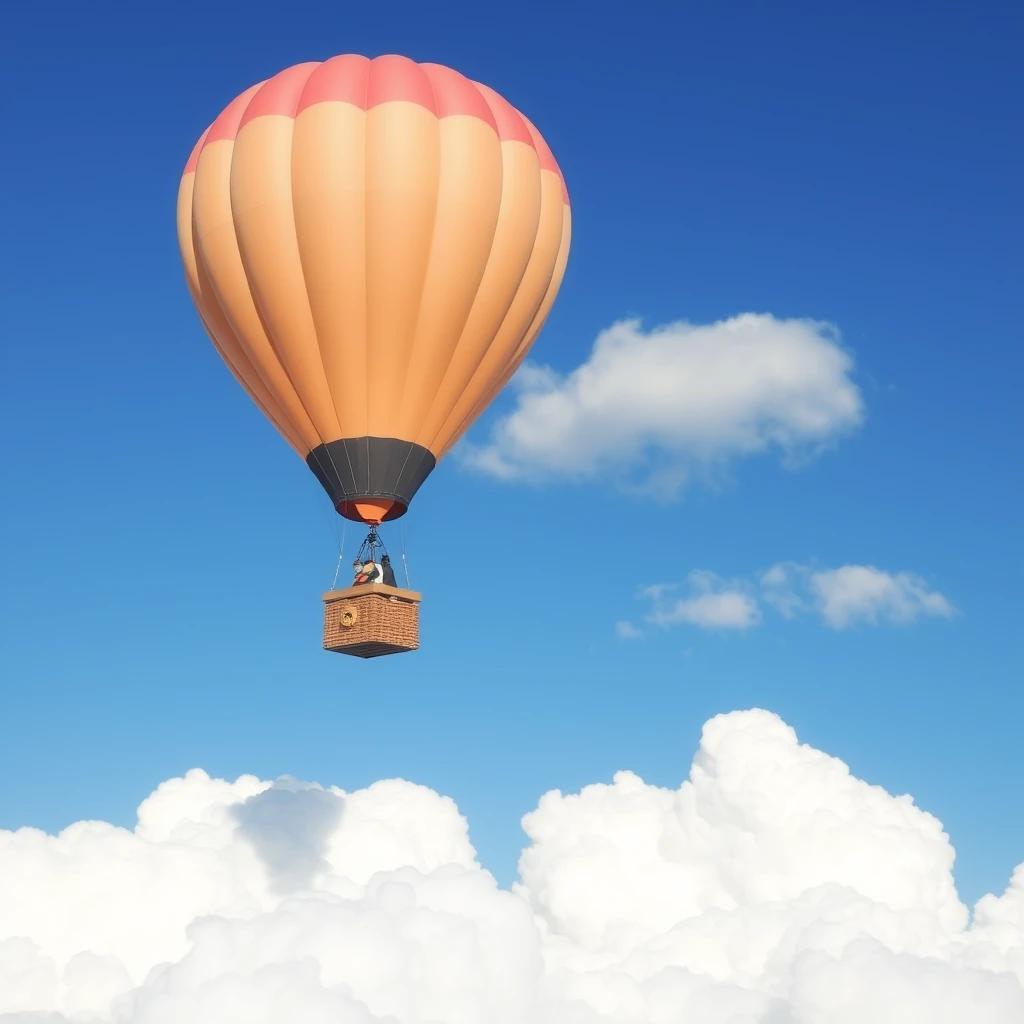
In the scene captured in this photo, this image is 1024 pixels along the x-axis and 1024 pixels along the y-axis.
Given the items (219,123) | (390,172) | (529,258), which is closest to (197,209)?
(219,123)

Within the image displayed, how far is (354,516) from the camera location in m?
37.2

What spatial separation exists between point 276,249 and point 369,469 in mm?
5168

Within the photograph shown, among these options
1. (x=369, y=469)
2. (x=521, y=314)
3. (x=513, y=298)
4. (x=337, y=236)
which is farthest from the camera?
(x=521, y=314)

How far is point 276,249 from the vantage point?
36.2 metres

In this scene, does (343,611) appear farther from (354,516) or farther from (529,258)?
(529,258)

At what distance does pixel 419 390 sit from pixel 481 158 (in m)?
5.28

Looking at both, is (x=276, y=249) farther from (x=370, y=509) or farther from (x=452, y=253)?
(x=370, y=509)

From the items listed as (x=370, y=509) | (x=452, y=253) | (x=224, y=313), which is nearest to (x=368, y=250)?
(x=452, y=253)

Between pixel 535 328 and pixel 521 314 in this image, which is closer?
pixel 521 314

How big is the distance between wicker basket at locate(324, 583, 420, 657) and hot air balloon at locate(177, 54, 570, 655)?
7.53 feet

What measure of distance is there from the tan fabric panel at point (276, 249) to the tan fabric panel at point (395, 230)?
1.17 metres

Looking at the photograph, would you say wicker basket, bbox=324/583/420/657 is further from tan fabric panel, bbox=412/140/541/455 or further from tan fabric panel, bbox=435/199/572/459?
tan fabric panel, bbox=435/199/572/459

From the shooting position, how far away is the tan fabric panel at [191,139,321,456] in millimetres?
36938

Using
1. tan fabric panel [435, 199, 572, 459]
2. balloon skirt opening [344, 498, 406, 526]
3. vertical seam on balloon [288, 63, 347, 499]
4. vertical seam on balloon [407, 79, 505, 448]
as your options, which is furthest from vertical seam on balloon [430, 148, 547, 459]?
vertical seam on balloon [288, 63, 347, 499]
